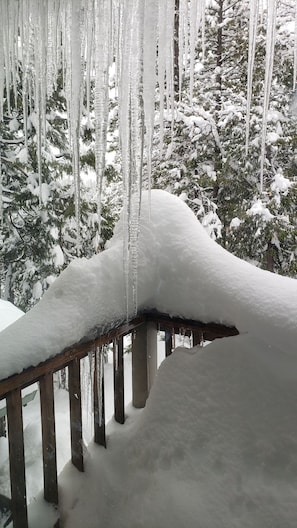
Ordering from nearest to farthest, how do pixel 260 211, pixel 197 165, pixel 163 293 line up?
1. pixel 163 293
2. pixel 260 211
3. pixel 197 165

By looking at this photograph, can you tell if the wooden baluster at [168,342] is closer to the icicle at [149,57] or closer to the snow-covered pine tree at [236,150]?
the icicle at [149,57]

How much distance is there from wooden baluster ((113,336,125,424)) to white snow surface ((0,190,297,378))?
0.75ft

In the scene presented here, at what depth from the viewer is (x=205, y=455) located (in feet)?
6.13

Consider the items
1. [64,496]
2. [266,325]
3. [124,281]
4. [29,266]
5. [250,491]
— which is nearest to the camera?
[250,491]

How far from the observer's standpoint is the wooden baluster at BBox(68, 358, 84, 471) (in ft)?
6.37

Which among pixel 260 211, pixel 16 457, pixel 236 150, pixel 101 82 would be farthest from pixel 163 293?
pixel 236 150

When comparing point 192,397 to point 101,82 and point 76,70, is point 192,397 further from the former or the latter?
point 76,70

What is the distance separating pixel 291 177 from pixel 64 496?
8.11 metres

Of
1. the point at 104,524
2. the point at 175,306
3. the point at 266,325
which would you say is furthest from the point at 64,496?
the point at 266,325

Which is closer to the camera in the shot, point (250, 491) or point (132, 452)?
point (250, 491)

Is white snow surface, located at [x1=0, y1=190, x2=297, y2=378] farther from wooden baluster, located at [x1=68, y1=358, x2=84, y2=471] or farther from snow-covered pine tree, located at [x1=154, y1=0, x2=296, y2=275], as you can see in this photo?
snow-covered pine tree, located at [x1=154, y1=0, x2=296, y2=275]

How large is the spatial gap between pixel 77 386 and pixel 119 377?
39 cm

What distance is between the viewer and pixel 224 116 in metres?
8.55

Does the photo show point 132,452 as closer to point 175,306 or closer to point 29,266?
point 175,306
